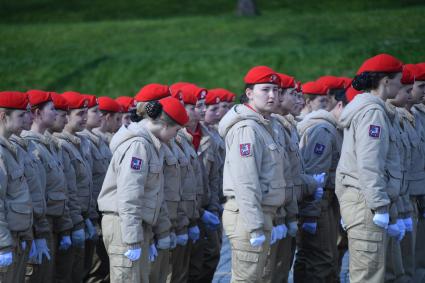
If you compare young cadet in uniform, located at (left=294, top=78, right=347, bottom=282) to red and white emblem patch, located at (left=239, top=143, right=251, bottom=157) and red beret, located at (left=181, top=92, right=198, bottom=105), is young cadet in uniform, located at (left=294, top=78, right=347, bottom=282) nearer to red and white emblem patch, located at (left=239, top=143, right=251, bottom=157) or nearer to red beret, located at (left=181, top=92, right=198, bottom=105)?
red beret, located at (left=181, top=92, right=198, bottom=105)

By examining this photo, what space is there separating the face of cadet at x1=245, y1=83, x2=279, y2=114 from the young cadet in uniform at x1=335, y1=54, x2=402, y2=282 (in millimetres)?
700

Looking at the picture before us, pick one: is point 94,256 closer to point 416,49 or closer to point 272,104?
point 272,104

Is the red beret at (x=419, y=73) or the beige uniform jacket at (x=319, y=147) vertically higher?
the red beret at (x=419, y=73)

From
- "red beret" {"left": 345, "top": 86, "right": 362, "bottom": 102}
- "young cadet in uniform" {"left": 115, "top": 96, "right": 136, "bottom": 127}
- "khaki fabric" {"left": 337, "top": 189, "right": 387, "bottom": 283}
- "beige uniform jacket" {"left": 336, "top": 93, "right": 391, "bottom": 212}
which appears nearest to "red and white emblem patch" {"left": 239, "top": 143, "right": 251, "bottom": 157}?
"beige uniform jacket" {"left": 336, "top": 93, "right": 391, "bottom": 212}

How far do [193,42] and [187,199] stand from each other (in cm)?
1969

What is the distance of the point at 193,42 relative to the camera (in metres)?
28.1

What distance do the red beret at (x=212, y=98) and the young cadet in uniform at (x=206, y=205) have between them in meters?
0.89

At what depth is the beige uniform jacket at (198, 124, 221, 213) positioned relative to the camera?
10.1 meters

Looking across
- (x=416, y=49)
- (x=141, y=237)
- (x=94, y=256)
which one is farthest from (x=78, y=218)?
(x=416, y=49)

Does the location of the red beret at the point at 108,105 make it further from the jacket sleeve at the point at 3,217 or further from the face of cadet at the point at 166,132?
the jacket sleeve at the point at 3,217

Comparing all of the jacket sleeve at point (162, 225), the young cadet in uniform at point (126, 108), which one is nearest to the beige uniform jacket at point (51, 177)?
the jacket sleeve at point (162, 225)

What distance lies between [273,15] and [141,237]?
25.6 meters

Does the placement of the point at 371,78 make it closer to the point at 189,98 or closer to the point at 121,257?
the point at 189,98

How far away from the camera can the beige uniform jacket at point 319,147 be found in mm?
9551
